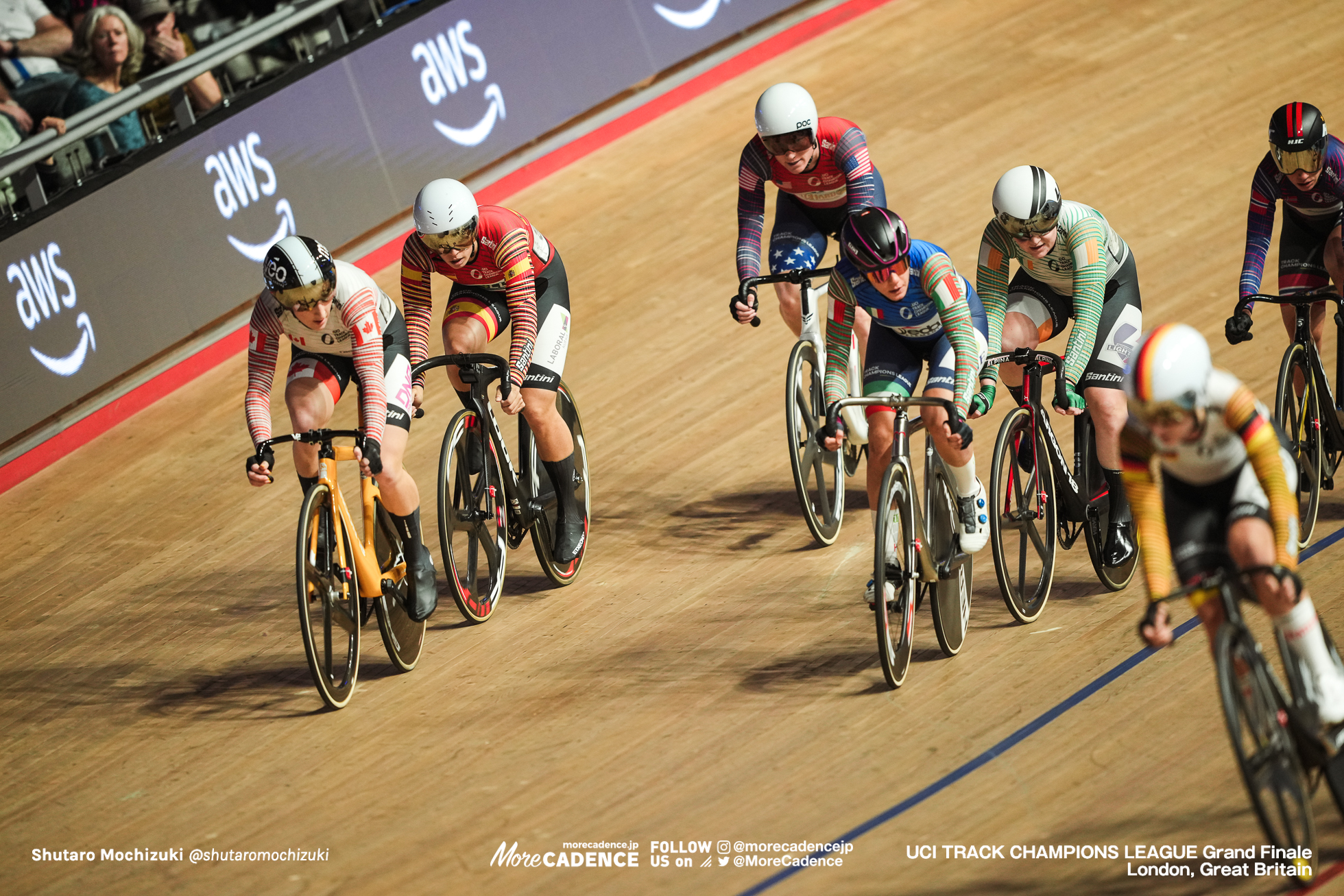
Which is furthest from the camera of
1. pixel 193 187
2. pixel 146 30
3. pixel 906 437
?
pixel 146 30

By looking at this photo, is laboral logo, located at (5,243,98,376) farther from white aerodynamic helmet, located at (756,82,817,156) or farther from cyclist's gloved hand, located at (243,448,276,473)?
white aerodynamic helmet, located at (756,82,817,156)

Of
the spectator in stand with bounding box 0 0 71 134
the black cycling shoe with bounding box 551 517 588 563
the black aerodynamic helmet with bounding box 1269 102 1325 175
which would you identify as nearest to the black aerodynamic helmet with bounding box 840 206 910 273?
the black aerodynamic helmet with bounding box 1269 102 1325 175

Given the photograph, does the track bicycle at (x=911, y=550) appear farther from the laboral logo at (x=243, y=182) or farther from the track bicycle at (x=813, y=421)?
the laboral logo at (x=243, y=182)

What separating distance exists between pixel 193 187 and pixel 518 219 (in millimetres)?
3497

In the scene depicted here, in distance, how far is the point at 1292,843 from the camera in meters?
3.79

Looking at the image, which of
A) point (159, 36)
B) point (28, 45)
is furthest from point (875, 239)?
point (28, 45)

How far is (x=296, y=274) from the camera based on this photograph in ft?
16.9

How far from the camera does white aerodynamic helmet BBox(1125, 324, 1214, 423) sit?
A: 3.65 meters

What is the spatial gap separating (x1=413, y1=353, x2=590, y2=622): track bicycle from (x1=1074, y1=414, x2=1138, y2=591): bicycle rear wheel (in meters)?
2.14

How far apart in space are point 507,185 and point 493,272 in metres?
4.48

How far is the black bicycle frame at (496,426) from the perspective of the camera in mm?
5766

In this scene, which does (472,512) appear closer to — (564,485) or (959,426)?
(564,485)

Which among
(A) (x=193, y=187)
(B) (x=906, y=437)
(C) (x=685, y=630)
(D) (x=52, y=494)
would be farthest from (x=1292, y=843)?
(A) (x=193, y=187)

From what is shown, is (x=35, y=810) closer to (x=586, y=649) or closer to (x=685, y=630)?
(x=586, y=649)
